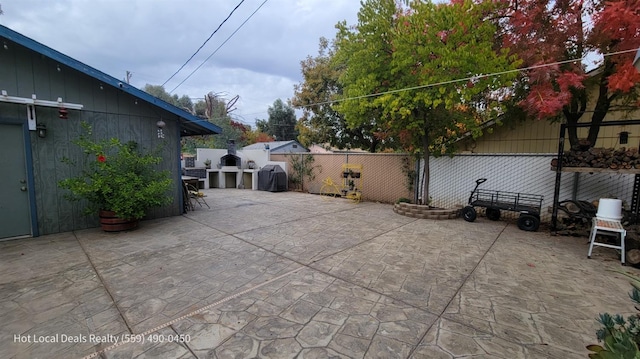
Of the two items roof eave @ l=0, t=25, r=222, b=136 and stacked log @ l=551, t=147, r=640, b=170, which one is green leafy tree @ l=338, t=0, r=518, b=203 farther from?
roof eave @ l=0, t=25, r=222, b=136

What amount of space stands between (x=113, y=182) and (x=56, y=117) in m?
1.62

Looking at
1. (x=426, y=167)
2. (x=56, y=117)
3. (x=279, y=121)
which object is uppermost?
(x=279, y=121)

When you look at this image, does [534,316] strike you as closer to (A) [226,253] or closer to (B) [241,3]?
(A) [226,253]

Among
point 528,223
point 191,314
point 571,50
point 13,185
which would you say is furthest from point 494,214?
point 13,185

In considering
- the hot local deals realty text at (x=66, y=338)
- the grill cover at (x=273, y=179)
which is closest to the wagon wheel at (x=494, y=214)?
the hot local deals realty text at (x=66, y=338)

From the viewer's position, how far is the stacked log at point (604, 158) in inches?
175

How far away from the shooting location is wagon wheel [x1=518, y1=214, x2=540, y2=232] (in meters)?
5.54

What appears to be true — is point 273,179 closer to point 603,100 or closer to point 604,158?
point 604,158

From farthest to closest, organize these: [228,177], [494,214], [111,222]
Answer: [228,177] < [494,214] < [111,222]

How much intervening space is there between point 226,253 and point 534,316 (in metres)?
3.76

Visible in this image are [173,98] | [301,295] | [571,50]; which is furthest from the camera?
[173,98]

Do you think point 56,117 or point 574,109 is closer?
point 56,117

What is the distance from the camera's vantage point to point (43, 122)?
4676mm

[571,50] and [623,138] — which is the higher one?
[571,50]
